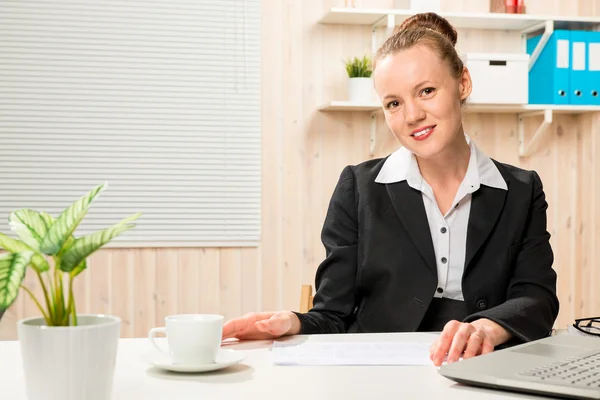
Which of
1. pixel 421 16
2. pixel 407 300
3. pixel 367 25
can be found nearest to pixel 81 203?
pixel 407 300

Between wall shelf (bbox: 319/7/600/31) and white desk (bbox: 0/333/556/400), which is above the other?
wall shelf (bbox: 319/7/600/31)

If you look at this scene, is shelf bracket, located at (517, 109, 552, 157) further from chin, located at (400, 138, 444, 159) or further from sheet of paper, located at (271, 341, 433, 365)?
sheet of paper, located at (271, 341, 433, 365)

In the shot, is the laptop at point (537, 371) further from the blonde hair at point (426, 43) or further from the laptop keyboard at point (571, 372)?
the blonde hair at point (426, 43)

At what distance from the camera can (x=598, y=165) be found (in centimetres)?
354

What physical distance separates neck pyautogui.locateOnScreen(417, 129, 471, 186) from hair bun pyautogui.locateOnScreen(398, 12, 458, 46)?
27 centimetres

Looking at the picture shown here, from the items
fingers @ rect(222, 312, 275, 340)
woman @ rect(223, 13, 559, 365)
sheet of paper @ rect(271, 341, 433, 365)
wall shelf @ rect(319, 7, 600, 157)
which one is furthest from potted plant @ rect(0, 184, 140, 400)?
wall shelf @ rect(319, 7, 600, 157)

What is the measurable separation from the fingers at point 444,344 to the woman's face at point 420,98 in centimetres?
61

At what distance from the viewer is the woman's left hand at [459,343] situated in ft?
3.83

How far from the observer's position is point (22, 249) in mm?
807

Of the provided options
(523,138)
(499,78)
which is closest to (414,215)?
(499,78)

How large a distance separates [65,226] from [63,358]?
5.8 inches

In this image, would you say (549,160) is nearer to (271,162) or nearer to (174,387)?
(271,162)

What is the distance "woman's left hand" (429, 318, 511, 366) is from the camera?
3.83ft

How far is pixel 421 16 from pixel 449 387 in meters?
1.19
